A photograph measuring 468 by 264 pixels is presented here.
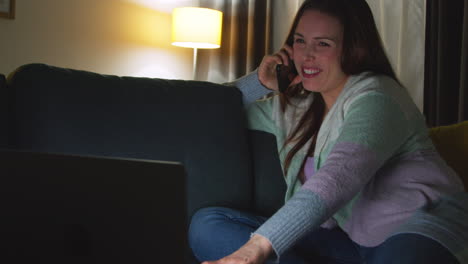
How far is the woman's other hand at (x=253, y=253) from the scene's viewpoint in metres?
0.83

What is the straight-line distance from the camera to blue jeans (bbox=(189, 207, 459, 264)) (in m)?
1.16

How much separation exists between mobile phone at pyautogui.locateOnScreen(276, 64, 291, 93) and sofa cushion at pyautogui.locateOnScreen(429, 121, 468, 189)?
52 centimetres

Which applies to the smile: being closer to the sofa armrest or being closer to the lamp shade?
the sofa armrest

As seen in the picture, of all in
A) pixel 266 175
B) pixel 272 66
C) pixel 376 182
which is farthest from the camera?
pixel 272 66

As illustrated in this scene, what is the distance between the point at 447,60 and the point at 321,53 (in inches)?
63.4

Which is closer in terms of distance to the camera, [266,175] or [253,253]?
[253,253]

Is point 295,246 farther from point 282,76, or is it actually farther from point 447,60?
→ point 447,60

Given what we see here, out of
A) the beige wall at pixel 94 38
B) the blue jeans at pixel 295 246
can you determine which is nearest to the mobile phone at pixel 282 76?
the blue jeans at pixel 295 246

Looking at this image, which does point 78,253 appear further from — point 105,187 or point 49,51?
point 49,51

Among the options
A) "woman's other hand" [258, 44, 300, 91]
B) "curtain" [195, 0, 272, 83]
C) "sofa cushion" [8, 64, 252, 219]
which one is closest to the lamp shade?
"curtain" [195, 0, 272, 83]

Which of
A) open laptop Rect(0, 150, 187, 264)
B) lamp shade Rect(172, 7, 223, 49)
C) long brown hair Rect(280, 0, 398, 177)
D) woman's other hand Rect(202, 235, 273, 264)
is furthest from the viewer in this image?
lamp shade Rect(172, 7, 223, 49)

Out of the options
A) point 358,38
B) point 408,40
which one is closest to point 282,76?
point 358,38

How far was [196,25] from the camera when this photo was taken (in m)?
3.98

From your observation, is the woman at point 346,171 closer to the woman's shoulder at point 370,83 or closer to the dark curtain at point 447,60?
the woman's shoulder at point 370,83
